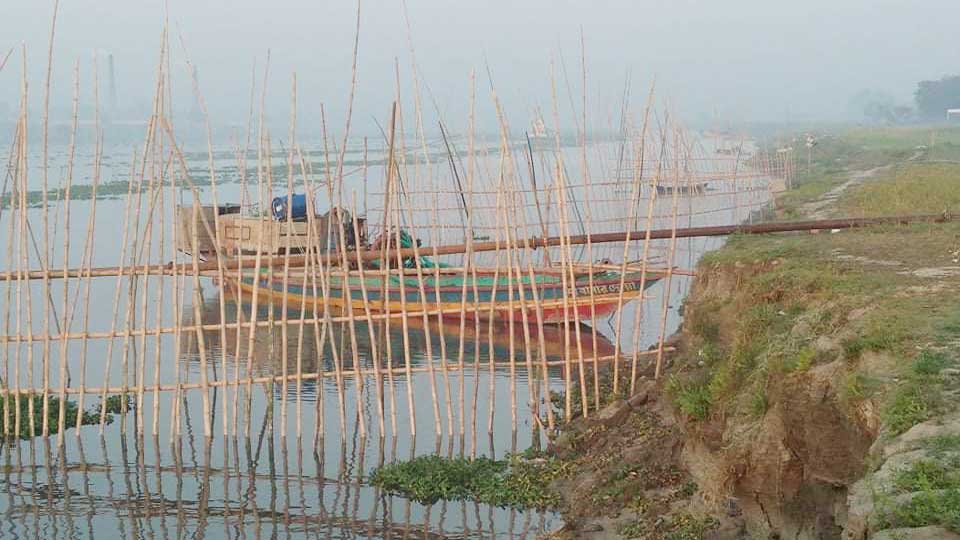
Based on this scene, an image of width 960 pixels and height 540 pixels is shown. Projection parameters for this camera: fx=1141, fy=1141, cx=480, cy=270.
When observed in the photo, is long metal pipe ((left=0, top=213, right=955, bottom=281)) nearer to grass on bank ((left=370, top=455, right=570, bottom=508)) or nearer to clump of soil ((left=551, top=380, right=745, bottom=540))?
clump of soil ((left=551, top=380, right=745, bottom=540))

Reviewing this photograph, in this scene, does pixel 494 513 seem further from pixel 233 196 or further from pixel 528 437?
pixel 233 196

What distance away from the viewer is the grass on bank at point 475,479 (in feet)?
27.5

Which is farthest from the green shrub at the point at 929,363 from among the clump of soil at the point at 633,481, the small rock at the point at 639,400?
the small rock at the point at 639,400

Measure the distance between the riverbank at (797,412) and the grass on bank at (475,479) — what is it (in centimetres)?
19

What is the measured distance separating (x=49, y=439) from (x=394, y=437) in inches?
121

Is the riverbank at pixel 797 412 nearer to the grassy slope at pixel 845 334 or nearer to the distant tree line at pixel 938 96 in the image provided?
the grassy slope at pixel 845 334

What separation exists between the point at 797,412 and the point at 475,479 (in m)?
3.18

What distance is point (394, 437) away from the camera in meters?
9.34

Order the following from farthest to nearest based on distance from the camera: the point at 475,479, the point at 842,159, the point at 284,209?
the point at 842,159, the point at 284,209, the point at 475,479

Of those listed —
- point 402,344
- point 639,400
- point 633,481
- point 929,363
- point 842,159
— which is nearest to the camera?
point 929,363

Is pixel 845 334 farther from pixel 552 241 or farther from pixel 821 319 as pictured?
pixel 552 241

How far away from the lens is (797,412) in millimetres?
6117

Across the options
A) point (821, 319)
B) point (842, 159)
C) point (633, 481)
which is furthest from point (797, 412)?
point (842, 159)

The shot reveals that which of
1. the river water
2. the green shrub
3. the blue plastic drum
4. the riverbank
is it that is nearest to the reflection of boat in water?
the river water
